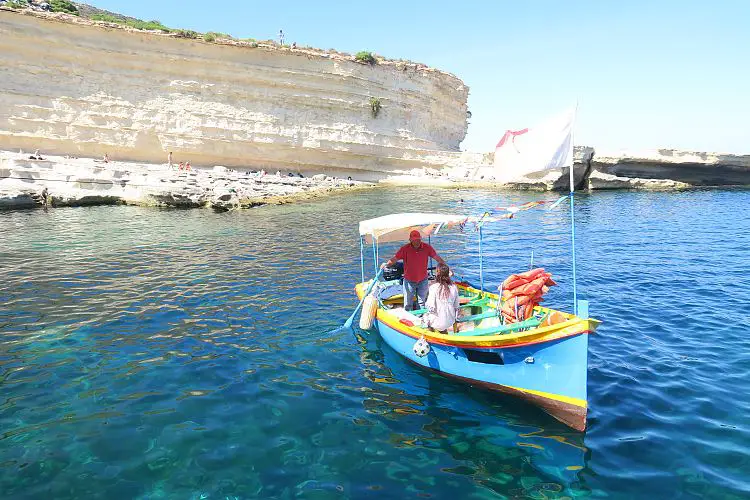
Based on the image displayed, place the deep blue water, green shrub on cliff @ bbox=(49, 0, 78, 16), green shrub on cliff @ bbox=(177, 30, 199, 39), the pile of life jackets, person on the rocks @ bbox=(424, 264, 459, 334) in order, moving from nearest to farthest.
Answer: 1. the deep blue water
2. the pile of life jackets
3. person on the rocks @ bbox=(424, 264, 459, 334)
4. green shrub on cliff @ bbox=(177, 30, 199, 39)
5. green shrub on cliff @ bbox=(49, 0, 78, 16)

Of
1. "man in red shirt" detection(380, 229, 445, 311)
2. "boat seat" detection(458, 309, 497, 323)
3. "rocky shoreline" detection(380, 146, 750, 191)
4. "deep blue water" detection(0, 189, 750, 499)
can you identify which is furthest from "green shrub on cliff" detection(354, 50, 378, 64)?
"boat seat" detection(458, 309, 497, 323)

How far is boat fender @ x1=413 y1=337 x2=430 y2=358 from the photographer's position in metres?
8.59

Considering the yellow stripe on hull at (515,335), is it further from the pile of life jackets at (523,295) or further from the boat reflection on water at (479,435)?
the boat reflection on water at (479,435)

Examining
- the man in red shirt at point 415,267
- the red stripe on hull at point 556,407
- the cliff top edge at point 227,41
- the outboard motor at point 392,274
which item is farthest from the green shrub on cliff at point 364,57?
the red stripe on hull at point 556,407

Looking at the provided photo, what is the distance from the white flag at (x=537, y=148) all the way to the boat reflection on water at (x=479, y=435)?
3979 millimetres

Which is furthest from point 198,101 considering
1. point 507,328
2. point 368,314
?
point 507,328

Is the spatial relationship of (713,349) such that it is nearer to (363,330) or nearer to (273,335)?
(363,330)

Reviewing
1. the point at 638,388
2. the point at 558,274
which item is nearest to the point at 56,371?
the point at 638,388

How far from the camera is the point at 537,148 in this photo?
26.8ft

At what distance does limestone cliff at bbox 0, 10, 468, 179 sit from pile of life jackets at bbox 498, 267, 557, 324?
125 feet

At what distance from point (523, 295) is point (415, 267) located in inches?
109

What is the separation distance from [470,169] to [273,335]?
139 ft

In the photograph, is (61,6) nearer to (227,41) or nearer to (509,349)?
(227,41)

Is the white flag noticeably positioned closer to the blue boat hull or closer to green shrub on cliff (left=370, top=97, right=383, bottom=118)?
the blue boat hull
